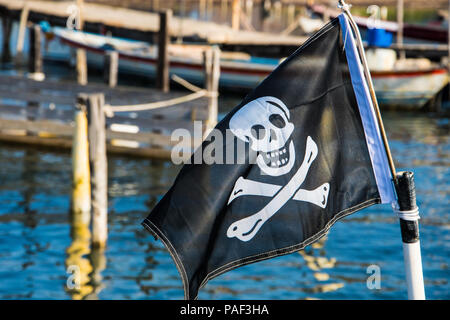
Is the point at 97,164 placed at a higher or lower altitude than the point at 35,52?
lower

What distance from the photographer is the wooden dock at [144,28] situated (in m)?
29.6

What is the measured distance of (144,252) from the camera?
1142cm

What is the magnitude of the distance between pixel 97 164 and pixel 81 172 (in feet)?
4.52

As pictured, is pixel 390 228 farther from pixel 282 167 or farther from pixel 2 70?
pixel 2 70

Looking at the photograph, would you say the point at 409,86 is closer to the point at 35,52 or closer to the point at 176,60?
the point at 176,60

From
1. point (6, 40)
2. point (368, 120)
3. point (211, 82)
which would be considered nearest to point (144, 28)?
point (6, 40)

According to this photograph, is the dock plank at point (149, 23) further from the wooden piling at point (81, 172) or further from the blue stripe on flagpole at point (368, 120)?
the blue stripe on flagpole at point (368, 120)

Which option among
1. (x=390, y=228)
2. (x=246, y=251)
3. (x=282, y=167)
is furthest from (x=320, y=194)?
(x=390, y=228)

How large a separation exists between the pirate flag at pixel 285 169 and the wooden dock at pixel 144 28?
22448mm

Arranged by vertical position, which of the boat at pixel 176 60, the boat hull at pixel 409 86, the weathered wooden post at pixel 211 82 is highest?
the boat at pixel 176 60

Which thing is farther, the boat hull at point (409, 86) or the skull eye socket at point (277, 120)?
the boat hull at point (409, 86)

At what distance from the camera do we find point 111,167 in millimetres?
16047

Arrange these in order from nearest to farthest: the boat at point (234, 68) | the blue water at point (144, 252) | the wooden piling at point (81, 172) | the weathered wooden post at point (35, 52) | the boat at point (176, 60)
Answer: the blue water at point (144, 252), the wooden piling at point (81, 172), the weathered wooden post at point (35, 52), the boat at point (234, 68), the boat at point (176, 60)

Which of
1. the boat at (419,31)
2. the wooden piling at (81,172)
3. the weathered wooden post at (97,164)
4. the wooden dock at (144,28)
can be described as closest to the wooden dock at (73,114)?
the wooden piling at (81,172)
